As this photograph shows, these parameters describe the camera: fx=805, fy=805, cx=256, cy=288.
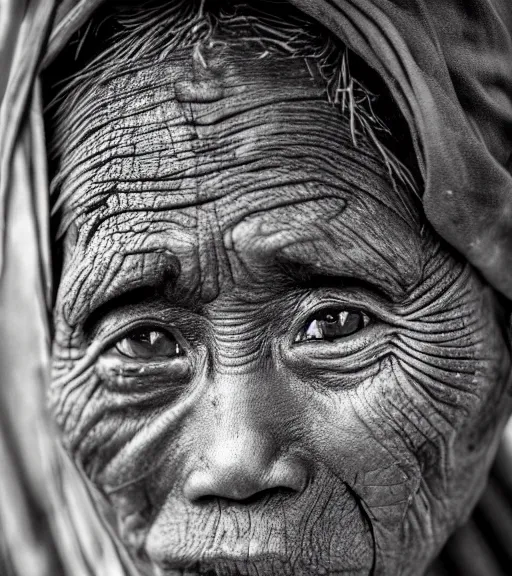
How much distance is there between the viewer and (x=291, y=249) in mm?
1244

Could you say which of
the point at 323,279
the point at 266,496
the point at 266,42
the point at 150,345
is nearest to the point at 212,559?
the point at 266,496

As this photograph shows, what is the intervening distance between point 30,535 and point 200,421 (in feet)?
2.91

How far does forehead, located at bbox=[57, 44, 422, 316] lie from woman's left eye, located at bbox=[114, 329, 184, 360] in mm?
159

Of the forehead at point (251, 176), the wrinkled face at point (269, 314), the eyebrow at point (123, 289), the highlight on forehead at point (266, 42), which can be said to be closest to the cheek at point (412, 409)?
the wrinkled face at point (269, 314)

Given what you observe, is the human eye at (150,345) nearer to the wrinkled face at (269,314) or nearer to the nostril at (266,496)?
the wrinkled face at (269,314)

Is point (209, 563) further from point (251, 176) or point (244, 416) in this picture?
point (251, 176)

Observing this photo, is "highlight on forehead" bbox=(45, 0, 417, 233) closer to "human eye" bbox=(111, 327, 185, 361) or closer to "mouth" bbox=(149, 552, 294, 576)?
"human eye" bbox=(111, 327, 185, 361)

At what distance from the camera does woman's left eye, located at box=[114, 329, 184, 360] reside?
1376mm

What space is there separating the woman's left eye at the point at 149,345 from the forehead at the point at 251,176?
0.16 metres

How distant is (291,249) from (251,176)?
5.3 inches

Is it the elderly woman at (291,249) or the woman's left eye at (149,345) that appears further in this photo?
the woman's left eye at (149,345)

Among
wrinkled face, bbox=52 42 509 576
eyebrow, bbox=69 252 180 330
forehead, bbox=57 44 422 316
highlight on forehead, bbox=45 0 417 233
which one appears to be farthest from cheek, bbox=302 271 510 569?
eyebrow, bbox=69 252 180 330

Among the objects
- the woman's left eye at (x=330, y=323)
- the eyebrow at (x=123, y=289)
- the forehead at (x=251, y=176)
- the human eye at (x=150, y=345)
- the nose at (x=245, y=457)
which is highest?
the forehead at (x=251, y=176)

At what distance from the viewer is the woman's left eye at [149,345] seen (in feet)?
4.51
